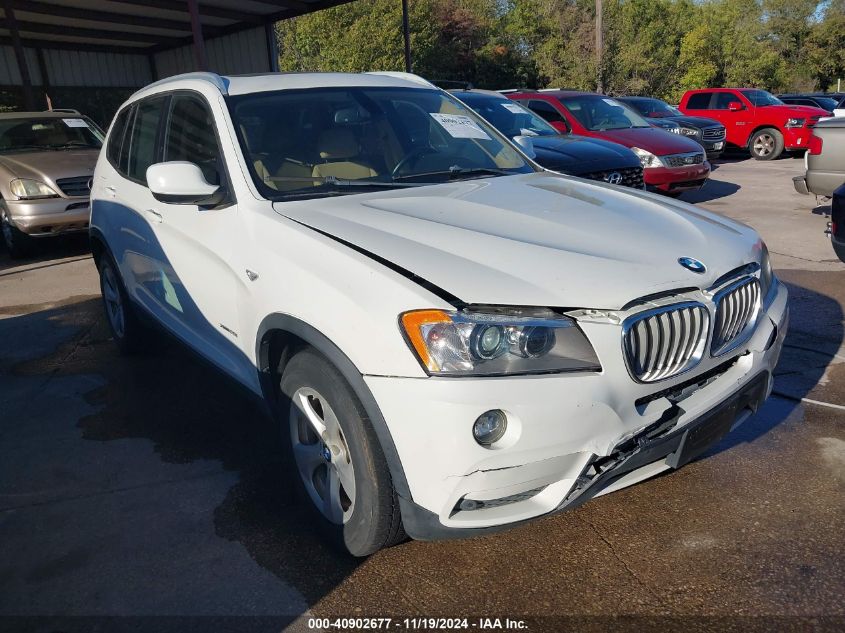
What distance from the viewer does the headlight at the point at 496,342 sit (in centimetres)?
210

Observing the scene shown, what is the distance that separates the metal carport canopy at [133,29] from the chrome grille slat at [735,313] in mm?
10786

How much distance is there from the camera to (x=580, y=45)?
3903cm

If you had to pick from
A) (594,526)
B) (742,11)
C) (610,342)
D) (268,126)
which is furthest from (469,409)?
(742,11)

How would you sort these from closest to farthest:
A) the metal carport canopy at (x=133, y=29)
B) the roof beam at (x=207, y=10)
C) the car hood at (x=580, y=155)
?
the car hood at (x=580, y=155), the roof beam at (x=207, y=10), the metal carport canopy at (x=133, y=29)

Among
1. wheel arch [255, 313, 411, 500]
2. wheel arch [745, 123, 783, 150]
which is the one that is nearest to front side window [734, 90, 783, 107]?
wheel arch [745, 123, 783, 150]

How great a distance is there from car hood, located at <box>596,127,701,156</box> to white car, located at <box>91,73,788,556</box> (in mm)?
6418

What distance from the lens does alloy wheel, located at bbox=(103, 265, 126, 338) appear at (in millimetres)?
4902

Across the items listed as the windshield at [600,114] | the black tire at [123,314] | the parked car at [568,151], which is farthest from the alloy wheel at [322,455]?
the windshield at [600,114]

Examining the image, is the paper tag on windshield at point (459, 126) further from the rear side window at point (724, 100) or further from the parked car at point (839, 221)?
the rear side window at point (724, 100)

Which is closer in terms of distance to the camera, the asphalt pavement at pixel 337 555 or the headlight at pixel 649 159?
the asphalt pavement at pixel 337 555

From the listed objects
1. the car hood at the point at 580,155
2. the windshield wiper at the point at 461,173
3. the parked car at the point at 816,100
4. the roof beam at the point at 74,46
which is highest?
the roof beam at the point at 74,46

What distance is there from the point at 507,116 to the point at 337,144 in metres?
5.86

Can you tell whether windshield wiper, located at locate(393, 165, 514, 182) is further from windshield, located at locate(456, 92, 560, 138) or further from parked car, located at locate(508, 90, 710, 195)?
parked car, located at locate(508, 90, 710, 195)

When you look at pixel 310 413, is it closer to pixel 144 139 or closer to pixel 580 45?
pixel 144 139
